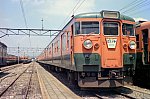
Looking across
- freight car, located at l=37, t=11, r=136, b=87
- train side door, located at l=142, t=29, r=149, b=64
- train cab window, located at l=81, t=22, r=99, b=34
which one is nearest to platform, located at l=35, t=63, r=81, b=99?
freight car, located at l=37, t=11, r=136, b=87

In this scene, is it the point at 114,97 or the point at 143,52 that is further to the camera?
the point at 143,52

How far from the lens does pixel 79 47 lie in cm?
1023

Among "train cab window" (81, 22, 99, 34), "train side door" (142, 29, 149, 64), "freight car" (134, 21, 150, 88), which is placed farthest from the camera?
"train side door" (142, 29, 149, 64)

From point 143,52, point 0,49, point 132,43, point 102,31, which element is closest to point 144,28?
point 143,52

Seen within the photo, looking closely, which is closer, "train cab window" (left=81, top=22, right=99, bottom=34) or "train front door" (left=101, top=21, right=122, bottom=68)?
"train front door" (left=101, top=21, right=122, bottom=68)

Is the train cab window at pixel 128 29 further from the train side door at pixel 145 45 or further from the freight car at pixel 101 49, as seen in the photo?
the train side door at pixel 145 45

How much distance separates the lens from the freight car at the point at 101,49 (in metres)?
10.2

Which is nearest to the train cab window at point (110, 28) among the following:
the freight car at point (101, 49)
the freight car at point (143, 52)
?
the freight car at point (101, 49)

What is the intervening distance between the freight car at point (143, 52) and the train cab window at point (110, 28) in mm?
2638

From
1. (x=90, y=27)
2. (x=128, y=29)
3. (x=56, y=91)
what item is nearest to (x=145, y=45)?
(x=128, y=29)

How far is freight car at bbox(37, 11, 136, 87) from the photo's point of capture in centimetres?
1016

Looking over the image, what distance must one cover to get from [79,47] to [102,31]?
3.98ft

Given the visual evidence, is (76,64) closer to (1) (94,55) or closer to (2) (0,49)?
(1) (94,55)

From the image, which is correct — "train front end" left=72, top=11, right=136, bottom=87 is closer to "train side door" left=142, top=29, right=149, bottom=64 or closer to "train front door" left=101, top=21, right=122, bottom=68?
"train front door" left=101, top=21, right=122, bottom=68
